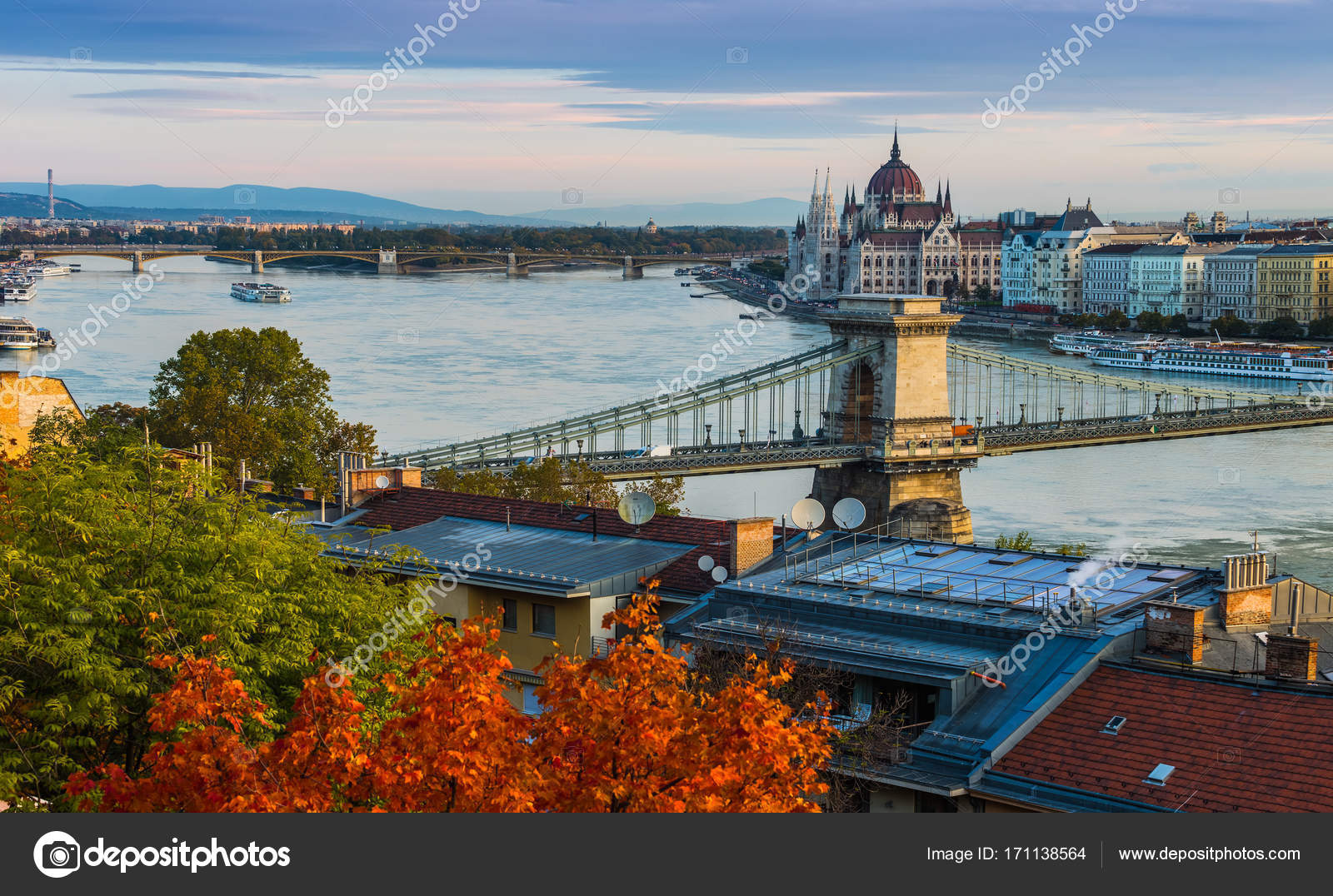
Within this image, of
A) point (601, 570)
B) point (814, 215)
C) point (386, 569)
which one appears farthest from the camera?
point (814, 215)

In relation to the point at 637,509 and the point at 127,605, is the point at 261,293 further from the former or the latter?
the point at 127,605

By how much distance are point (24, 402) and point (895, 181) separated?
103 meters

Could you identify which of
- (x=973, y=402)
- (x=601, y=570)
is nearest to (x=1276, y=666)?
(x=601, y=570)

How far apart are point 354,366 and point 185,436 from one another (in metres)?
20.6

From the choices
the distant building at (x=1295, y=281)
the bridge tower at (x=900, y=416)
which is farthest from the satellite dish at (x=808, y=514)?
the distant building at (x=1295, y=281)

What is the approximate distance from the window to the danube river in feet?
39.1

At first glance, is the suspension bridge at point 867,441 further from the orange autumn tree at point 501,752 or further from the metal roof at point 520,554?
the orange autumn tree at point 501,752

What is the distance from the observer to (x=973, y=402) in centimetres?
4188

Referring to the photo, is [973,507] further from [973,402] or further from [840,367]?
[973,402]

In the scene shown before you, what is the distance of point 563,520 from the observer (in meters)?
12.5

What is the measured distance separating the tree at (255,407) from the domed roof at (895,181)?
97.5 m

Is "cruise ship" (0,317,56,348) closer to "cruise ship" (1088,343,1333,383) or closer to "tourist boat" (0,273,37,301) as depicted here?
"tourist boat" (0,273,37,301)

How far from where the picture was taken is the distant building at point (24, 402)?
20.0 metres

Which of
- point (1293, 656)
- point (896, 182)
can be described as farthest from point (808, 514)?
point (896, 182)
